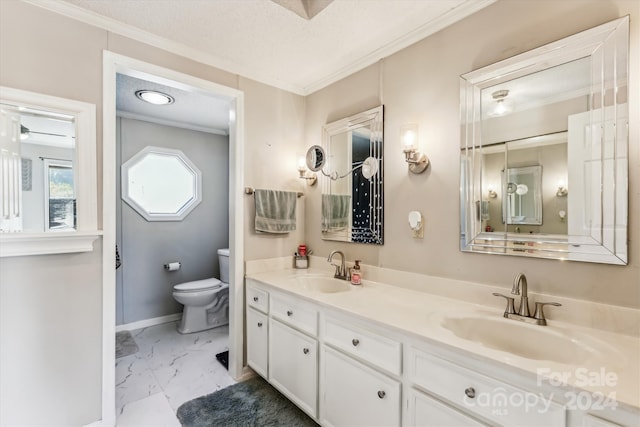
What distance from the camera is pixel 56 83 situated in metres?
1.62

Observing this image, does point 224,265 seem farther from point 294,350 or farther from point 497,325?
point 497,325

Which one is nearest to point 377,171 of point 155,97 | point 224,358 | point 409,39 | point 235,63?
point 409,39

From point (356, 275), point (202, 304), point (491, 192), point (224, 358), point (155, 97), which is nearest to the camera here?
point (491, 192)

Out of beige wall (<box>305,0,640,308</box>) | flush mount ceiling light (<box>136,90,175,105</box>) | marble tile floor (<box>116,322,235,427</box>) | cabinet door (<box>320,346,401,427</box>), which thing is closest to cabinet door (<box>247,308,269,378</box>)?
marble tile floor (<box>116,322,235,427</box>)

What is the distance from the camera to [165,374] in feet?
7.57

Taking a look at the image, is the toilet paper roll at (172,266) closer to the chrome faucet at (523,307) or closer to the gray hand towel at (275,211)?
the gray hand towel at (275,211)

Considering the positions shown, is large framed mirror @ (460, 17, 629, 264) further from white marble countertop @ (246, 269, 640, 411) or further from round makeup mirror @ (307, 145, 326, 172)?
round makeup mirror @ (307, 145, 326, 172)

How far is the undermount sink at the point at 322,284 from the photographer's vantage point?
2.18m

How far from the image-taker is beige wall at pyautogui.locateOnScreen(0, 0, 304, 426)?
1521 millimetres

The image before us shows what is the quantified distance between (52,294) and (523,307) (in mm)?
2411

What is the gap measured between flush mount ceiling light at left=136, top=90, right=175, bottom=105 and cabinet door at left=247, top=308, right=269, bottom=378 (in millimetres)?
2084

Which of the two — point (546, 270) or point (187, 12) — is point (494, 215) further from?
point (187, 12)

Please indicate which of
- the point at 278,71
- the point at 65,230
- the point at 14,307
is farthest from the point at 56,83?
the point at 278,71

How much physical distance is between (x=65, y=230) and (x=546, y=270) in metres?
2.47
